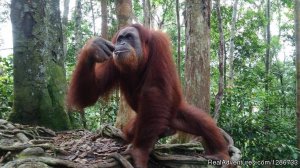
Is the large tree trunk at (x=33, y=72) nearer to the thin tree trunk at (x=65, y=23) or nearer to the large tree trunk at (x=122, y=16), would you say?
the large tree trunk at (x=122, y=16)

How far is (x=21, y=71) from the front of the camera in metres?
3.65

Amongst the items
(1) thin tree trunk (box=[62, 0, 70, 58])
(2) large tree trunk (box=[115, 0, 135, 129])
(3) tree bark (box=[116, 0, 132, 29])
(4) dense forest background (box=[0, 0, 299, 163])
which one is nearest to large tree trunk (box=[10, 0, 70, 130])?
(4) dense forest background (box=[0, 0, 299, 163])

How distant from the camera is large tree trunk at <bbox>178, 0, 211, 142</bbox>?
3.87 m

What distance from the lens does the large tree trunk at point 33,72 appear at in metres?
3.63

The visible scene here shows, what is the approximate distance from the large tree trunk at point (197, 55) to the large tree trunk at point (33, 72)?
1.27 metres

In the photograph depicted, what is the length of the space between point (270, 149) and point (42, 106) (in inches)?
149

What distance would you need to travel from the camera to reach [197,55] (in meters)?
3.89

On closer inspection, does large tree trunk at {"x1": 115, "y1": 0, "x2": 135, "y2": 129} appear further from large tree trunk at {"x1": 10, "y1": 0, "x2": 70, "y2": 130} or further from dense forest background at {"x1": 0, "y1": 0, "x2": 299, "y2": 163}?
large tree trunk at {"x1": 10, "y1": 0, "x2": 70, "y2": 130}

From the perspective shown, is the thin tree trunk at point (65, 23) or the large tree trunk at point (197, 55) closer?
the large tree trunk at point (197, 55)

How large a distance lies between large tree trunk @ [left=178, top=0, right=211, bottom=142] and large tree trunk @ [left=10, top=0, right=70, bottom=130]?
1.27m

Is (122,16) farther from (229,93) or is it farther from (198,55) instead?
(229,93)

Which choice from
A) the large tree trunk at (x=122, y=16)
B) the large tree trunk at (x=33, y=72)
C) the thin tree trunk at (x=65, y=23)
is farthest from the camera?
the thin tree trunk at (x=65, y=23)

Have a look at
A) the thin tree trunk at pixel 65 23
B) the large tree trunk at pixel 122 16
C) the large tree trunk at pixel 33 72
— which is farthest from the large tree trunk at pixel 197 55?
the thin tree trunk at pixel 65 23

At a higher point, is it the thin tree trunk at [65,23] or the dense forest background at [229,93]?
the thin tree trunk at [65,23]
